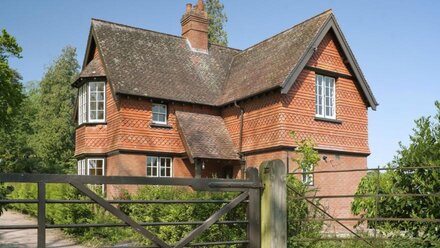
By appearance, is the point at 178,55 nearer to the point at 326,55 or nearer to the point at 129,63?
the point at 129,63

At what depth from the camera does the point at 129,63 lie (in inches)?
909

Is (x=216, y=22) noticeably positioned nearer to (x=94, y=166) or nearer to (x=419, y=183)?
(x=94, y=166)

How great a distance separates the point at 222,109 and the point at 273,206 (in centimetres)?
1893

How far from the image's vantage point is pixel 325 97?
22234 millimetres

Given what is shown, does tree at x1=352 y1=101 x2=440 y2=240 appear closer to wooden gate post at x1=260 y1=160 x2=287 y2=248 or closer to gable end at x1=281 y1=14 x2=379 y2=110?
wooden gate post at x1=260 y1=160 x2=287 y2=248

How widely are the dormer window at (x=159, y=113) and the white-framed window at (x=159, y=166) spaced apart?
1.77 meters

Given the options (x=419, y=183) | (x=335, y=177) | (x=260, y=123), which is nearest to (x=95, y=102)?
(x=260, y=123)

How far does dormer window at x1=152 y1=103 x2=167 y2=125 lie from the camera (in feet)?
74.9

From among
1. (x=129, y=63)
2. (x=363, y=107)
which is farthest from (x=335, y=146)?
(x=129, y=63)

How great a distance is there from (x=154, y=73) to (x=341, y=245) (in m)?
14.7

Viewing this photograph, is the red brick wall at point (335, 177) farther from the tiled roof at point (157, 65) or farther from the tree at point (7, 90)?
the tree at point (7, 90)

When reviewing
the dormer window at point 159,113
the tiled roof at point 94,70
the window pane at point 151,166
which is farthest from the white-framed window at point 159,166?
the tiled roof at point 94,70

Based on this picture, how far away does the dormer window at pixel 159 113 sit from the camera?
22.8 meters

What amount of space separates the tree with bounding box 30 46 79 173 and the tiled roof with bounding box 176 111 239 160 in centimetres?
2320
